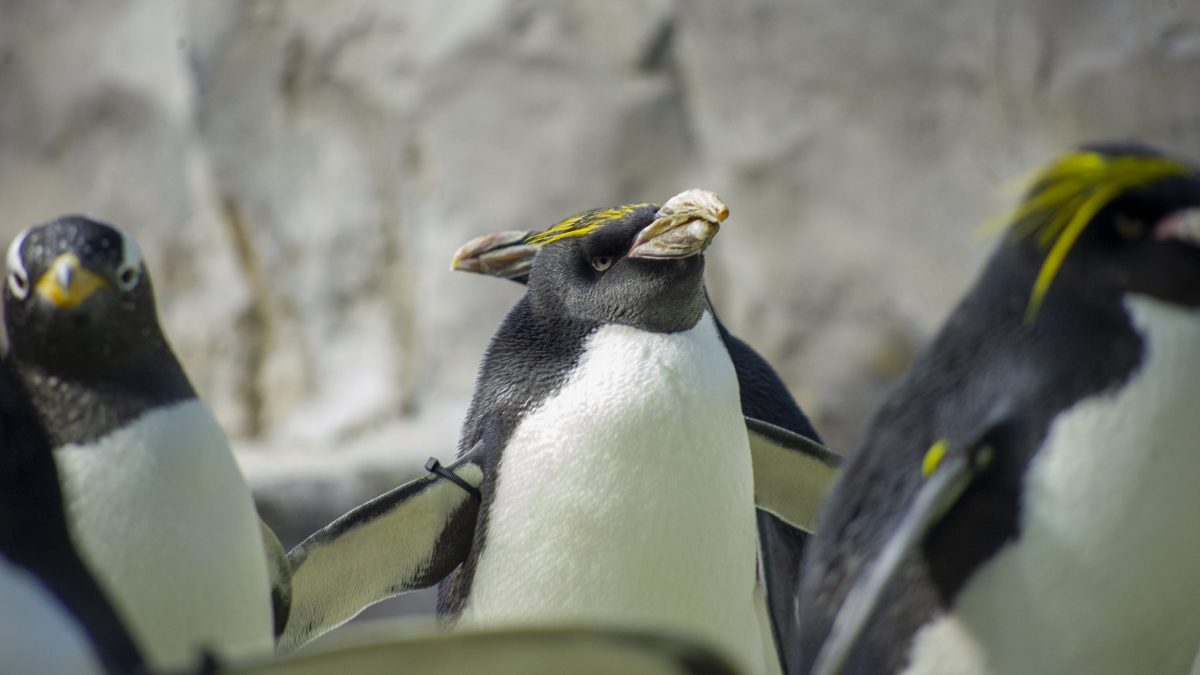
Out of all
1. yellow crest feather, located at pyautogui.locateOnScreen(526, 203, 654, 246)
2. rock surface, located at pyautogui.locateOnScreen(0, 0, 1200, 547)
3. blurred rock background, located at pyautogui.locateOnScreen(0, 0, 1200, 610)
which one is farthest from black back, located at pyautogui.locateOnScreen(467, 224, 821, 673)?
blurred rock background, located at pyautogui.locateOnScreen(0, 0, 1200, 610)

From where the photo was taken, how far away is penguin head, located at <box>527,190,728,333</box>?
6.11ft

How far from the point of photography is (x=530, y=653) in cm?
101

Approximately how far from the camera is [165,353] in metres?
1.61

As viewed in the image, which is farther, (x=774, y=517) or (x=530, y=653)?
(x=774, y=517)

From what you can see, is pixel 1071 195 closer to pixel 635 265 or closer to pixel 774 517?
pixel 635 265

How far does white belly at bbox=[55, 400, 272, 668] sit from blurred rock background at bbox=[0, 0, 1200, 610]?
391 cm

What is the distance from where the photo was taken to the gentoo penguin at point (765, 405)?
2311mm

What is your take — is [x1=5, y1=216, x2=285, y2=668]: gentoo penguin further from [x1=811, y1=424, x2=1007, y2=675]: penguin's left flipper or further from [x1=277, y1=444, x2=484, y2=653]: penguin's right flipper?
[x1=811, y1=424, x2=1007, y2=675]: penguin's left flipper

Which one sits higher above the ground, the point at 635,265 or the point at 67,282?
the point at 67,282

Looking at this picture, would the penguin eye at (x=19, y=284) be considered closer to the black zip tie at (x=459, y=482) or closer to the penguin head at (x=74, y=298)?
the penguin head at (x=74, y=298)

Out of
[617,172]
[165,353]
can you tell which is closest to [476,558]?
[165,353]

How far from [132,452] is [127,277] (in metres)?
0.21

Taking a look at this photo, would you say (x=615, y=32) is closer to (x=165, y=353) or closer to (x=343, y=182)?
(x=343, y=182)

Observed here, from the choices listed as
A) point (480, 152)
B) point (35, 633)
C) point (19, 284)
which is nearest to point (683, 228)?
point (19, 284)
